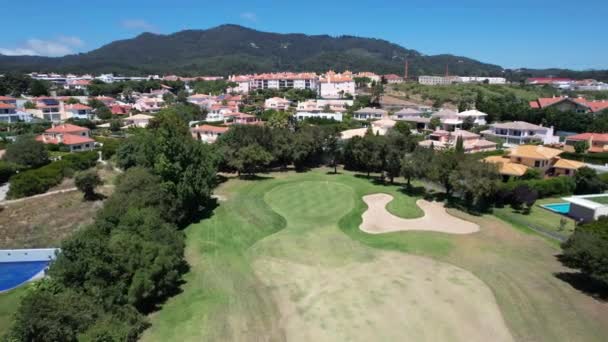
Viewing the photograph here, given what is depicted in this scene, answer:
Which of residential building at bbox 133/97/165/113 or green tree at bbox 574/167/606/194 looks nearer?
green tree at bbox 574/167/606/194

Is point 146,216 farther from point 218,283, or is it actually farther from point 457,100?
point 457,100

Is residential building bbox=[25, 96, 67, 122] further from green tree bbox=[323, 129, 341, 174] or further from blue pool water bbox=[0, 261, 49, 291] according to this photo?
blue pool water bbox=[0, 261, 49, 291]

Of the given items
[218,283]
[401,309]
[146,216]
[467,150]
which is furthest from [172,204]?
[467,150]

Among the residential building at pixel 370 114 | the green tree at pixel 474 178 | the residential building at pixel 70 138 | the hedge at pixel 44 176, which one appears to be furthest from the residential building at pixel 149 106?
the green tree at pixel 474 178

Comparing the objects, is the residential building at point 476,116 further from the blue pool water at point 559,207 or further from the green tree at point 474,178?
the green tree at point 474,178

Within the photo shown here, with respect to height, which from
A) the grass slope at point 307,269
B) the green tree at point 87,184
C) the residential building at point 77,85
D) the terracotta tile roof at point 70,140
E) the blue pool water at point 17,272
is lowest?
the blue pool water at point 17,272

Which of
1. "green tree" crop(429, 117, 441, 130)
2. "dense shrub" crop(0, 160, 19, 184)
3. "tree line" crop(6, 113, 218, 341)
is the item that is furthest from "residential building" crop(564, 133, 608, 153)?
"dense shrub" crop(0, 160, 19, 184)
